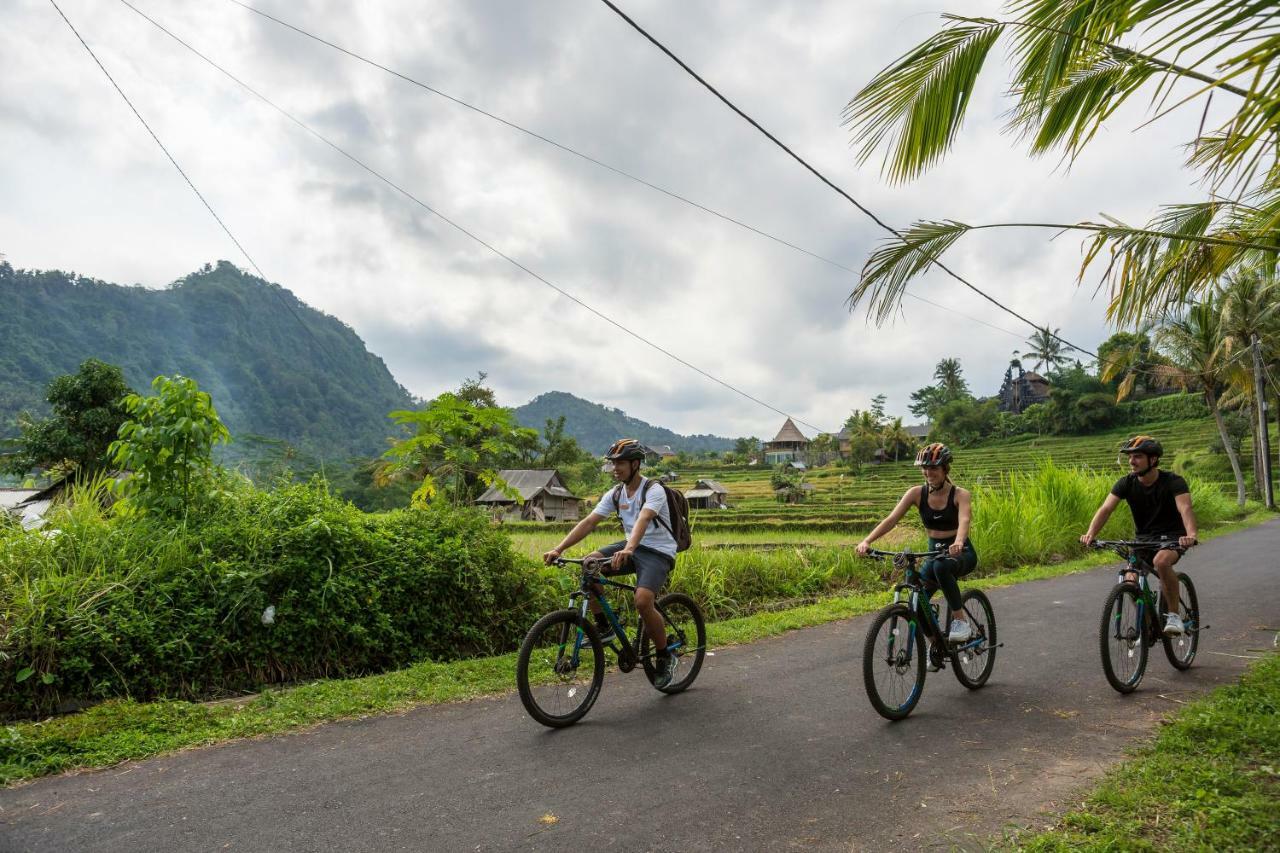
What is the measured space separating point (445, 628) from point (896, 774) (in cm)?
412

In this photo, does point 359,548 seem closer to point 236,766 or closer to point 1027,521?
point 236,766

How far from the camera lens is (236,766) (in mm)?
3855

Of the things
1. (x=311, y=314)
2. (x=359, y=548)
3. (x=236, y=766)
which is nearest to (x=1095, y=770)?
(x=236, y=766)

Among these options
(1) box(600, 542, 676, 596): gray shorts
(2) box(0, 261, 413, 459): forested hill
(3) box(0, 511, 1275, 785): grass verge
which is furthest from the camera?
(2) box(0, 261, 413, 459): forested hill

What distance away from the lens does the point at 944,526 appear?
5160 millimetres

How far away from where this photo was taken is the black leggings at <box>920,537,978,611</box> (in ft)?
16.0

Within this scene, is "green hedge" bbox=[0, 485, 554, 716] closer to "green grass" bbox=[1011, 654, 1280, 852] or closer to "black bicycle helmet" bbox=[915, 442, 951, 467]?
"black bicycle helmet" bbox=[915, 442, 951, 467]

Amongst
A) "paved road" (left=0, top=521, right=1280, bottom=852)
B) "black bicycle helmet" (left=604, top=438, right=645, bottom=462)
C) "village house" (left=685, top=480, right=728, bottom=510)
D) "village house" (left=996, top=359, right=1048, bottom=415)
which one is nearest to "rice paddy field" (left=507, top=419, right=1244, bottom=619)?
"black bicycle helmet" (left=604, top=438, right=645, bottom=462)

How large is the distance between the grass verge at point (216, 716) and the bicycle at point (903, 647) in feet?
8.82

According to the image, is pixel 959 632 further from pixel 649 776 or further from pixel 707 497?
pixel 707 497

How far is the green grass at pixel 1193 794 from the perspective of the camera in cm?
276

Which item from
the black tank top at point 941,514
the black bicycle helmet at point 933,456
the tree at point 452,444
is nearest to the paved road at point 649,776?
the black tank top at point 941,514

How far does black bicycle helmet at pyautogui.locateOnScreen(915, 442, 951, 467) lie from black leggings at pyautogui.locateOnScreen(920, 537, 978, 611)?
0.57 meters

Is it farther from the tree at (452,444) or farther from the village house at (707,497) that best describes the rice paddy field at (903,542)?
the village house at (707,497)
